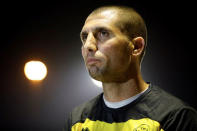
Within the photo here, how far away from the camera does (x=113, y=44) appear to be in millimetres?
898

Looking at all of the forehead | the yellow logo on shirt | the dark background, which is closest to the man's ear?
the forehead

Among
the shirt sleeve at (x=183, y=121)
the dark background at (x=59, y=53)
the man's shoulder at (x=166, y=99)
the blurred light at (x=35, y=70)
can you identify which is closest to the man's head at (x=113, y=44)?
the man's shoulder at (x=166, y=99)

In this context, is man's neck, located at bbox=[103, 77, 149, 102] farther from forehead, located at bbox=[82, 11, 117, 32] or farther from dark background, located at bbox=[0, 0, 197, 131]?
dark background, located at bbox=[0, 0, 197, 131]

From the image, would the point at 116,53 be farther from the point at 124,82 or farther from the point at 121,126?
the point at 121,126

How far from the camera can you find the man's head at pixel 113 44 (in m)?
0.90

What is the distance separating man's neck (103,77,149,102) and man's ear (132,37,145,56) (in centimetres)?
10

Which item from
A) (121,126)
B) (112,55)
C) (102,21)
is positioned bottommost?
(121,126)

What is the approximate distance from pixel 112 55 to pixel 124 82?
0.41 ft

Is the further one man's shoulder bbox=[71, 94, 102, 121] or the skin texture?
man's shoulder bbox=[71, 94, 102, 121]

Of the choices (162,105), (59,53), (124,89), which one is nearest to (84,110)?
(124,89)

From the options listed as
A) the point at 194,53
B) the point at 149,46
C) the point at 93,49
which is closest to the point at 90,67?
the point at 93,49

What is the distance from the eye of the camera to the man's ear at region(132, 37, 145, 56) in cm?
96

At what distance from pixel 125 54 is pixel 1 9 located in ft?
3.82

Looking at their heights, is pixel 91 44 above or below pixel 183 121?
above
